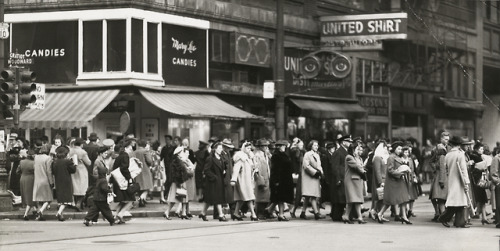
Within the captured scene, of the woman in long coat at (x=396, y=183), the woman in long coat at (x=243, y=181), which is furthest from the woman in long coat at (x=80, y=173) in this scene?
the woman in long coat at (x=396, y=183)

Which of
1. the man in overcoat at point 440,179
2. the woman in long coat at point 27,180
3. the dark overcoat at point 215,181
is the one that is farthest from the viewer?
the woman in long coat at point 27,180

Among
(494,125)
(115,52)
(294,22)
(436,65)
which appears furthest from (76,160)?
(494,125)

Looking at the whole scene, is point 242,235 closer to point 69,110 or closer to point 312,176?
point 312,176

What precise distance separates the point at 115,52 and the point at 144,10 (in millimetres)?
1577

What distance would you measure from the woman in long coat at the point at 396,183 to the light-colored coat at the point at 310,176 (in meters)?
1.60

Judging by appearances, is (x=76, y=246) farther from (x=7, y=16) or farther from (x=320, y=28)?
(x=320, y=28)

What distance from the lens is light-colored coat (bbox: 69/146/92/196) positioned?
83.0 ft

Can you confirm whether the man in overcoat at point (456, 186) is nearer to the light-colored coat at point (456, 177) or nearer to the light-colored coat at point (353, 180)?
the light-colored coat at point (456, 177)

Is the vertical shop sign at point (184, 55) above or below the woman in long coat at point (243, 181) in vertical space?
above

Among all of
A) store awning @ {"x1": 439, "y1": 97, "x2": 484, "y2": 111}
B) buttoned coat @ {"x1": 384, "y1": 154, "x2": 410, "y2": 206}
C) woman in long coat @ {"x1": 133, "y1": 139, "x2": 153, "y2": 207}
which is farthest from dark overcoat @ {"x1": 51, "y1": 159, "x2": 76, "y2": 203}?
store awning @ {"x1": 439, "y1": 97, "x2": 484, "y2": 111}

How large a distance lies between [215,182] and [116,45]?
9620 mm

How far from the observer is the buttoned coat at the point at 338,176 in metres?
23.4

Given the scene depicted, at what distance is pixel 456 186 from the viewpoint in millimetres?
21500

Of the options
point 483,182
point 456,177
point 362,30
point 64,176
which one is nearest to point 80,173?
point 64,176
